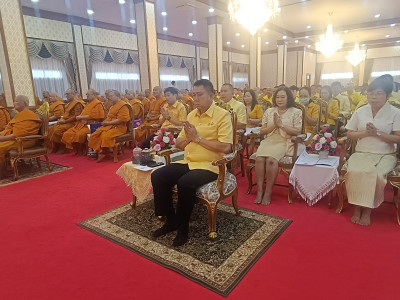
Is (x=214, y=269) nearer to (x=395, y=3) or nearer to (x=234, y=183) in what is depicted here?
(x=234, y=183)

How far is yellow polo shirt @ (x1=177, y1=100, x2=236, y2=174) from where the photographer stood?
8.22 ft

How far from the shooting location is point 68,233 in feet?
8.48

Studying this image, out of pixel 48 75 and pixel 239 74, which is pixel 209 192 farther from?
pixel 239 74

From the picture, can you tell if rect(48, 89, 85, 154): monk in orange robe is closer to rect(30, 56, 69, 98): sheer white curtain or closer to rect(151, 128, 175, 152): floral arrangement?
rect(151, 128, 175, 152): floral arrangement

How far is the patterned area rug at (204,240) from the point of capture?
1968 mm

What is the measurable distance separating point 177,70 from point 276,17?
5.50m

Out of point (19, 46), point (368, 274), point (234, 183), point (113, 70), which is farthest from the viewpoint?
point (113, 70)

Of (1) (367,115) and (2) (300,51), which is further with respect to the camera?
(2) (300,51)

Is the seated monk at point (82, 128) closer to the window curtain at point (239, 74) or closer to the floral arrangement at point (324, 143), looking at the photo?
the floral arrangement at point (324, 143)

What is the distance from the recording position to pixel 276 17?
33.9 feet

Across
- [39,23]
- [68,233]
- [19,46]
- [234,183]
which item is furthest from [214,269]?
[39,23]

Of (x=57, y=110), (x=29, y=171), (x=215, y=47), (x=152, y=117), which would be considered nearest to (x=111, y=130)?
(x=152, y=117)

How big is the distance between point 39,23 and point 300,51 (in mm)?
13947

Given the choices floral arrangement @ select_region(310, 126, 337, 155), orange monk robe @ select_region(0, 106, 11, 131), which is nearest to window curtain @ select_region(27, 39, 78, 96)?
orange monk robe @ select_region(0, 106, 11, 131)
